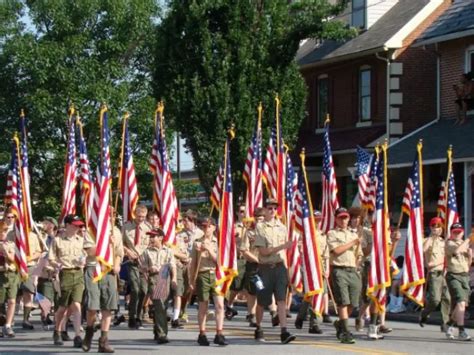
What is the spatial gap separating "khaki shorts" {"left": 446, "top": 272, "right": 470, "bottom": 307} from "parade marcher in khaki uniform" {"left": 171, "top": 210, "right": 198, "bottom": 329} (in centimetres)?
455

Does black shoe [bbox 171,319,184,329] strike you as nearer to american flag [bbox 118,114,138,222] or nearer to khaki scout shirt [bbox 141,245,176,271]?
american flag [bbox 118,114,138,222]

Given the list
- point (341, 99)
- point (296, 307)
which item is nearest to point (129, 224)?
point (296, 307)

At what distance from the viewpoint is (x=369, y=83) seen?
37281 millimetres

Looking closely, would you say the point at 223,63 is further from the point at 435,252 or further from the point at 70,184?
the point at 435,252

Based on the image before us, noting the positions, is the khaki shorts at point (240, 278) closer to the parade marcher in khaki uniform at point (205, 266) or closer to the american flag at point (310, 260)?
the parade marcher in khaki uniform at point (205, 266)

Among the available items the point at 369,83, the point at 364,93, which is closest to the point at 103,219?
the point at 369,83

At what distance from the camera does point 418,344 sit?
57.9ft

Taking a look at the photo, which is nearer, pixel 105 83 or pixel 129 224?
pixel 129 224

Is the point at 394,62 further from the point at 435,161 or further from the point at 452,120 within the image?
the point at 435,161

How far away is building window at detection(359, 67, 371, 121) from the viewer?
37.3 metres

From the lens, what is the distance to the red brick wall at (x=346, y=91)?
3672 cm

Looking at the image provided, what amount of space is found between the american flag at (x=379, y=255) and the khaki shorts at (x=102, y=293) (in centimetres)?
392

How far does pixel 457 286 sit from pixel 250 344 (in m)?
3.45

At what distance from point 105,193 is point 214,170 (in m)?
16.8
